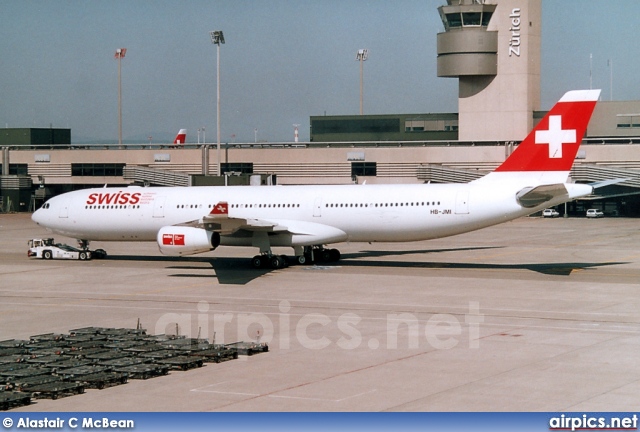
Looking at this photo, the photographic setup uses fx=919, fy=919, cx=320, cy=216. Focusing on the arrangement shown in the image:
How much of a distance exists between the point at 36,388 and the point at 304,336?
8940 mm

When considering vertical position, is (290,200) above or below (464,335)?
above

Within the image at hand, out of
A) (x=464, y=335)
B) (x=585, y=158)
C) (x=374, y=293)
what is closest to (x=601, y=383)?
(x=464, y=335)

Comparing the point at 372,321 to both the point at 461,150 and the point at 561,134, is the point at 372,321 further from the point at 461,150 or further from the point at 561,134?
the point at 461,150

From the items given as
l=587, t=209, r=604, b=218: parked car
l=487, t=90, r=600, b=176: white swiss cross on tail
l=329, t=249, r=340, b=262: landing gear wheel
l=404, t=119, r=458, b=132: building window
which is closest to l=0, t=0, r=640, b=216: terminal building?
l=587, t=209, r=604, b=218: parked car

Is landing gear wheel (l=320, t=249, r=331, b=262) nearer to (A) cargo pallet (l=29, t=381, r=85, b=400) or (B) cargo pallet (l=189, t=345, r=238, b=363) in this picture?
(B) cargo pallet (l=189, t=345, r=238, b=363)

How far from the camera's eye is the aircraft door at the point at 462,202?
4338 cm

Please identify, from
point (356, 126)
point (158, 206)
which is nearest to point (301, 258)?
point (158, 206)

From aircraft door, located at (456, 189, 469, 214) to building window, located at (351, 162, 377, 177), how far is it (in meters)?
49.0

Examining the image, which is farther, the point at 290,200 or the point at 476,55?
the point at 476,55

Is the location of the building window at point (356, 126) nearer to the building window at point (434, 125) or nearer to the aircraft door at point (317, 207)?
the building window at point (434, 125)

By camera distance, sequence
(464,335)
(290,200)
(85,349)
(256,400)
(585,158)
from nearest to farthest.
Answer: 1. (256,400)
2. (85,349)
3. (464,335)
4. (290,200)
5. (585,158)

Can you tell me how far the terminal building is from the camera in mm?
89750

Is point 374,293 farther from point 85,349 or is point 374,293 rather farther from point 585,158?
point 585,158

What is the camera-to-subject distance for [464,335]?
27.0m
